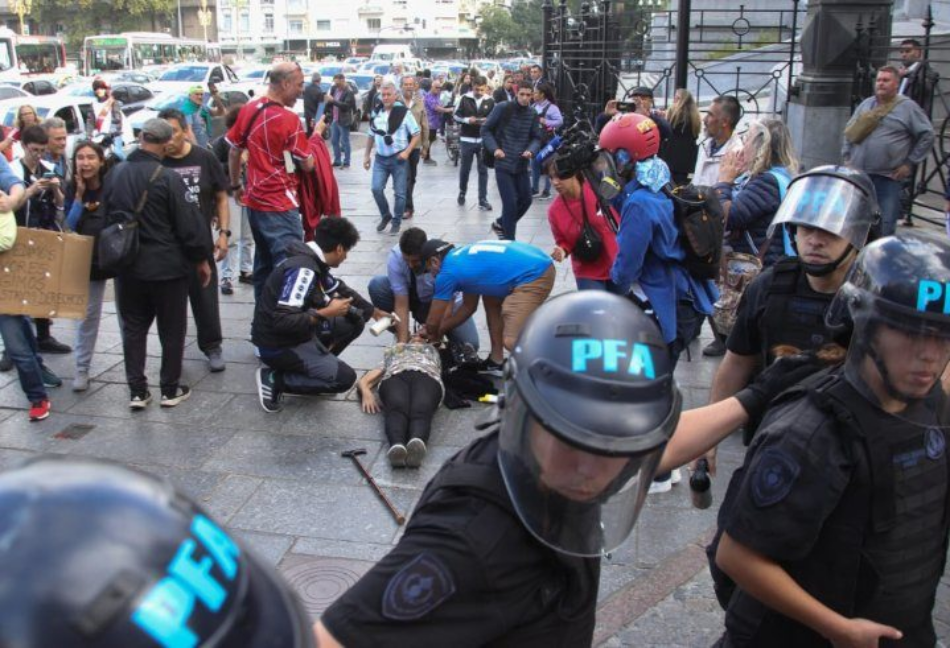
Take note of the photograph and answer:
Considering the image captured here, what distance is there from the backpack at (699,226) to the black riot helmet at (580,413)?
300cm

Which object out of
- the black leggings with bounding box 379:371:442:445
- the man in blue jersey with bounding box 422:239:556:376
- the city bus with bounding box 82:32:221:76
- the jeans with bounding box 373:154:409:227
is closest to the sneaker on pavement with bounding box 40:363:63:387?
the black leggings with bounding box 379:371:442:445

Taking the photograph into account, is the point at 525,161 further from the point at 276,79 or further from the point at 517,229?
the point at 276,79

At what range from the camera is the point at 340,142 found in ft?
56.9

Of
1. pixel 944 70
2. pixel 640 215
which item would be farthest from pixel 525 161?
pixel 944 70

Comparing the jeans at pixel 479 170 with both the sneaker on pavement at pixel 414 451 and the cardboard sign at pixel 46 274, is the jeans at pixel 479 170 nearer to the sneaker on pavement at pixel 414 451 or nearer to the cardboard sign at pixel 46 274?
the cardboard sign at pixel 46 274

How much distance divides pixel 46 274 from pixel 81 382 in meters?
0.89

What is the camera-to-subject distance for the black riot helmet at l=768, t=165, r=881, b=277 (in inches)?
110

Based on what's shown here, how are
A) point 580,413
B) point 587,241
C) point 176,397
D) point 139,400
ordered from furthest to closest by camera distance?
point 176,397, point 139,400, point 587,241, point 580,413

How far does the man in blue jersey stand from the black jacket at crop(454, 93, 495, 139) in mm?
7049

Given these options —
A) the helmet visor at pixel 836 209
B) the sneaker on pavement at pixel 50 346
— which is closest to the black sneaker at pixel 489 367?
the sneaker on pavement at pixel 50 346

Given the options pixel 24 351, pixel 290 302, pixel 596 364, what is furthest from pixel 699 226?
pixel 24 351

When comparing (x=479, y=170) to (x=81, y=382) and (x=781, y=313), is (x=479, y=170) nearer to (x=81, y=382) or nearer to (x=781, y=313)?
(x=81, y=382)

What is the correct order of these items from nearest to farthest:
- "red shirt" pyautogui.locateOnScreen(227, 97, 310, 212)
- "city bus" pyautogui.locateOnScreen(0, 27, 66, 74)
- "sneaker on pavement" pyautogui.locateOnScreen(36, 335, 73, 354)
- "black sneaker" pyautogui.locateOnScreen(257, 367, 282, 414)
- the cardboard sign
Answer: the cardboard sign
"black sneaker" pyautogui.locateOnScreen(257, 367, 282, 414)
"red shirt" pyautogui.locateOnScreen(227, 97, 310, 212)
"sneaker on pavement" pyautogui.locateOnScreen(36, 335, 73, 354)
"city bus" pyautogui.locateOnScreen(0, 27, 66, 74)

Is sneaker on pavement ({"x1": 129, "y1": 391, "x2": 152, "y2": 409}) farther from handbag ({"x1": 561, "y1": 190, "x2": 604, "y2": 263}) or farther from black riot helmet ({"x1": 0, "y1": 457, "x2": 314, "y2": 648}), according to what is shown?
black riot helmet ({"x1": 0, "y1": 457, "x2": 314, "y2": 648})
